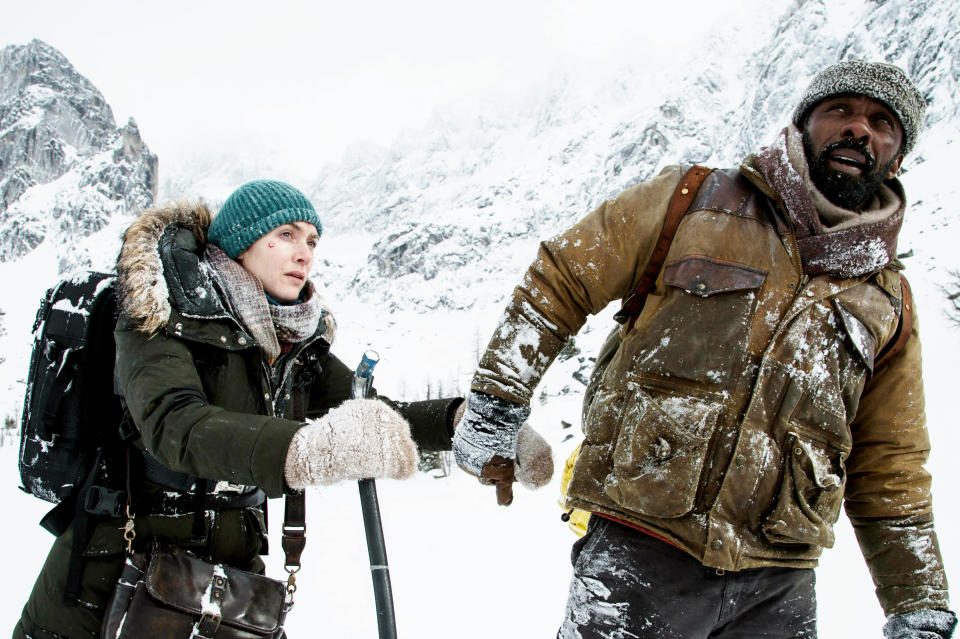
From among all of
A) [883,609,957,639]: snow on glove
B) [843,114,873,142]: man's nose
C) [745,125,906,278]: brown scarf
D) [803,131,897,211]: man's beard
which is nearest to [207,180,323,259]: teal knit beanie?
[745,125,906,278]: brown scarf

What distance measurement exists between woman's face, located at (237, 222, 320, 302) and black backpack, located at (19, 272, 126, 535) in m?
0.51

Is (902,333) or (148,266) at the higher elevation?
(902,333)

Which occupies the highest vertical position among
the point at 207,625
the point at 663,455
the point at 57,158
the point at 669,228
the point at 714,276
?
the point at 57,158

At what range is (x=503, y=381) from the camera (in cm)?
184

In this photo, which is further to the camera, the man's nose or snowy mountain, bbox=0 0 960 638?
snowy mountain, bbox=0 0 960 638

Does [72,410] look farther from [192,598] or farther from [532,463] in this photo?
[532,463]

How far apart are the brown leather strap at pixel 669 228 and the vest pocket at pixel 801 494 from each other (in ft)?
2.05

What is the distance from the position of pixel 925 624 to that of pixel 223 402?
252 centimetres

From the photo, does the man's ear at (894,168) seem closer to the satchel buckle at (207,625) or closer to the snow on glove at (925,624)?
the snow on glove at (925,624)

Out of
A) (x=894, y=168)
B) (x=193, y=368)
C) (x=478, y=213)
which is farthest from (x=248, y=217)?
(x=478, y=213)

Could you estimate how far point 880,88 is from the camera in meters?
1.96

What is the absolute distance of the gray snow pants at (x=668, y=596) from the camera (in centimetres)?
168

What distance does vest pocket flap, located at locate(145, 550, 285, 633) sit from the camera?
1.88 metres

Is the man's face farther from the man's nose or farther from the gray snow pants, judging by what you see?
the gray snow pants
